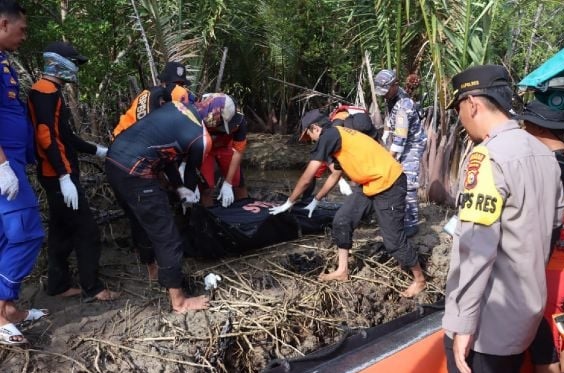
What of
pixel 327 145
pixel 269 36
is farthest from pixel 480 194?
pixel 269 36

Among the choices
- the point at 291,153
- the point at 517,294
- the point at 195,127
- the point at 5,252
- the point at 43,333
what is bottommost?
the point at 291,153

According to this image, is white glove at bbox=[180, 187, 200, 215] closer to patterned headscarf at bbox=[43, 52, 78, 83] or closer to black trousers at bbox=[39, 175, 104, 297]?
black trousers at bbox=[39, 175, 104, 297]

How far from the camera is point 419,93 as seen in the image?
26.6 feet

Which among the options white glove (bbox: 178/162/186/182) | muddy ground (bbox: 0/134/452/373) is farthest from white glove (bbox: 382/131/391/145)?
white glove (bbox: 178/162/186/182)

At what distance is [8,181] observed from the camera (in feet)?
9.11

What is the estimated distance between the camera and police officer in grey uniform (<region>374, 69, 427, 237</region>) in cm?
510

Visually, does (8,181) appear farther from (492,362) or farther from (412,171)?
(412,171)

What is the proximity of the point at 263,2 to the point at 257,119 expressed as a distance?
3.31 metres

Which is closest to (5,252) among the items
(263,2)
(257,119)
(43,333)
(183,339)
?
(43,333)

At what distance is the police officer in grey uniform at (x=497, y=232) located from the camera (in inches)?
66.8

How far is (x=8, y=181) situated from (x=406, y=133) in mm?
3519

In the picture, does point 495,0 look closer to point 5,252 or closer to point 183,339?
point 183,339

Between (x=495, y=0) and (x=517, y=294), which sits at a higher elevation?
(x=495, y=0)

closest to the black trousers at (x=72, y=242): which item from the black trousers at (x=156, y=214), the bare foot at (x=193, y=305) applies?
the black trousers at (x=156, y=214)
